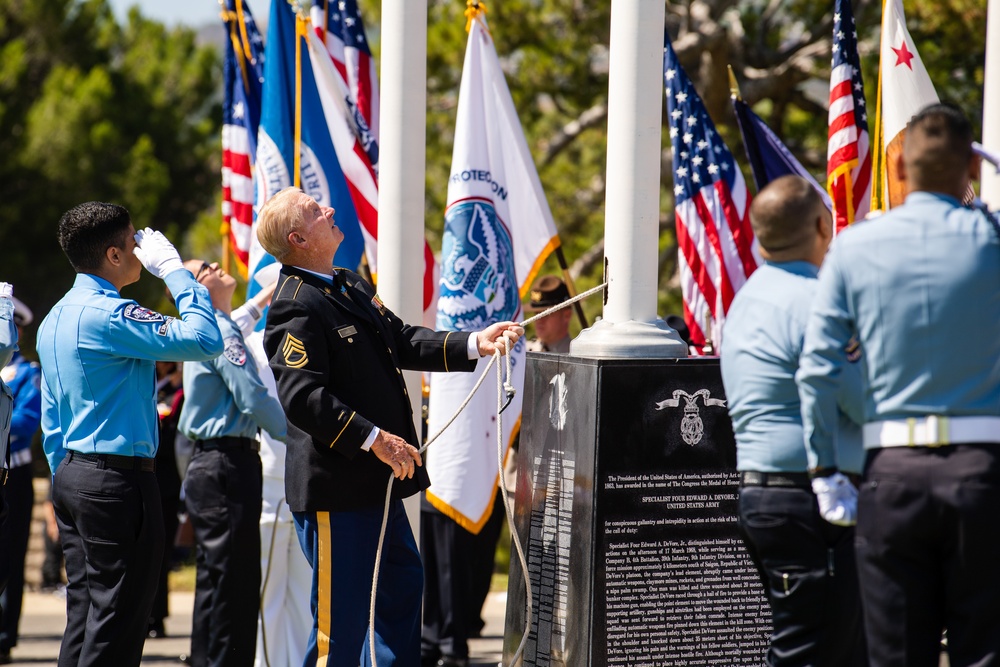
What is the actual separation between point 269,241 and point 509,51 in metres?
8.57

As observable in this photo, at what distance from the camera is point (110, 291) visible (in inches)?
189

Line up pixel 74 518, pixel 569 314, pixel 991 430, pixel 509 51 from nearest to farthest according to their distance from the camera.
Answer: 1. pixel 991 430
2. pixel 74 518
3. pixel 569 314
4. pixel 509 51

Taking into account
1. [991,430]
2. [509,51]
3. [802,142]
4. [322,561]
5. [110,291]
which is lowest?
[322,561]

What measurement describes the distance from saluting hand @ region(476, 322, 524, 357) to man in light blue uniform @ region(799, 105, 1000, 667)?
172 centimetres

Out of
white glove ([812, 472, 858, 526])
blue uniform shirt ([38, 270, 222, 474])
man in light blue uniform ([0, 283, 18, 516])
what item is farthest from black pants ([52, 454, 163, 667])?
white glove ([812, 472, 858, 526])

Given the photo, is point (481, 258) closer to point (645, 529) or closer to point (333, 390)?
point (333, 390)

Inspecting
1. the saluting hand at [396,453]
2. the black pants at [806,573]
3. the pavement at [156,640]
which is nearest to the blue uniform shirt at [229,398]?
the saluting hand at [396,453]

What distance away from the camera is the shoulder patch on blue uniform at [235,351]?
5.94 m

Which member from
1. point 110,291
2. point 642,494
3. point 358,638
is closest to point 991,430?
point 642,494

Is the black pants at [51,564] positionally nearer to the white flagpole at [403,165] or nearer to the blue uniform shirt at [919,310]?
the white flagpole at [403,165]

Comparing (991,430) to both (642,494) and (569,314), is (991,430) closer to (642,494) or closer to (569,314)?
(642,494)

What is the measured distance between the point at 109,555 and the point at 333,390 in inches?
40.6

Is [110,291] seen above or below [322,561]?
above

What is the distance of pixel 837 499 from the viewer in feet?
11.4
